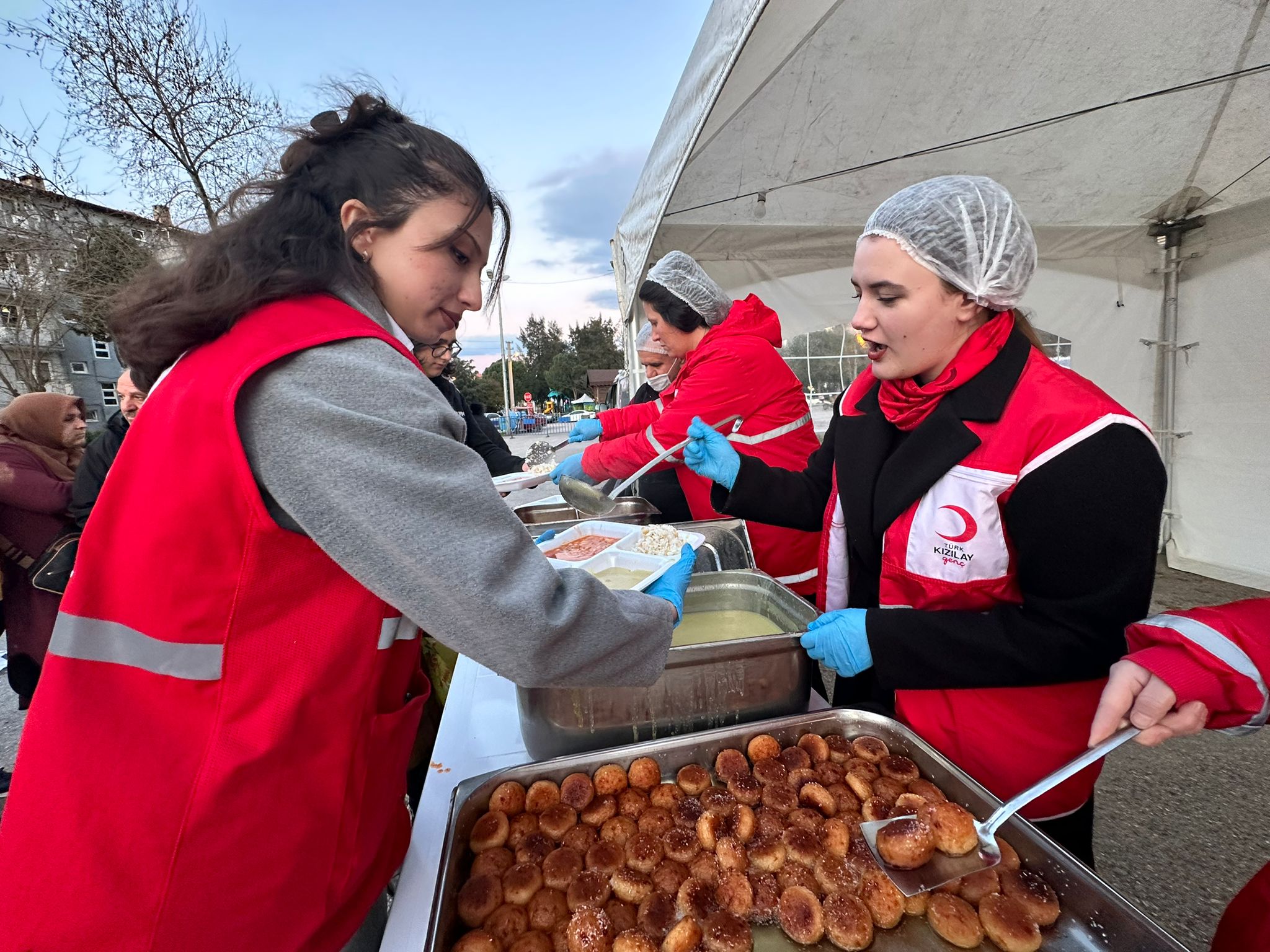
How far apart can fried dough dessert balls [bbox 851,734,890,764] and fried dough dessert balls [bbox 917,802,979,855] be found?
0.71 ft

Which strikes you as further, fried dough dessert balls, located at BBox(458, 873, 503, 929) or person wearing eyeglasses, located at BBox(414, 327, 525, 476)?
person wearing eyeglasses, located at BBox(414, 327, 525, 476)

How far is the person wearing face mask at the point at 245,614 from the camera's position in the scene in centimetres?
78

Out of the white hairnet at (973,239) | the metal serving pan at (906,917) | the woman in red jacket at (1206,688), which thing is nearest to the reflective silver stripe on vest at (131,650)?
the metal serving pan at (906,917)

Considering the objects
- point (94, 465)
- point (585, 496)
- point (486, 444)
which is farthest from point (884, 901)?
point (94, 465)

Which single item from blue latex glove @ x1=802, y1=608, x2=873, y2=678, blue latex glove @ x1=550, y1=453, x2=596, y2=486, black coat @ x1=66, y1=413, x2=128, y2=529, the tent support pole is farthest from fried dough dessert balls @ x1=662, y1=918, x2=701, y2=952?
the tent support pole

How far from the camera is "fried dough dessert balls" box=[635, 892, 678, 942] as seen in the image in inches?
42.2

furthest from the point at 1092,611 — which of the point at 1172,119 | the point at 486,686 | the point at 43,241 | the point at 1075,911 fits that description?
the point at 43,241

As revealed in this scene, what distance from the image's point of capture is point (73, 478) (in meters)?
3.64

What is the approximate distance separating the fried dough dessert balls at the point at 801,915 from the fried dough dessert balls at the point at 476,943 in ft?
1.74

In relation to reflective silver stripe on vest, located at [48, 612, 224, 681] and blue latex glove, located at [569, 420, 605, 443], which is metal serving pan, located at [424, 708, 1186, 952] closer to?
reflective silver stripe on vest, located at [48, 612, 224, 681]

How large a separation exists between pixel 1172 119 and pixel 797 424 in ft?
11.6

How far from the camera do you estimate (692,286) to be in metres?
3.45

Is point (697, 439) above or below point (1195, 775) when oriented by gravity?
above

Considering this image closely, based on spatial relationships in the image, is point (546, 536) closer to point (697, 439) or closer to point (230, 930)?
point (697, 439)
